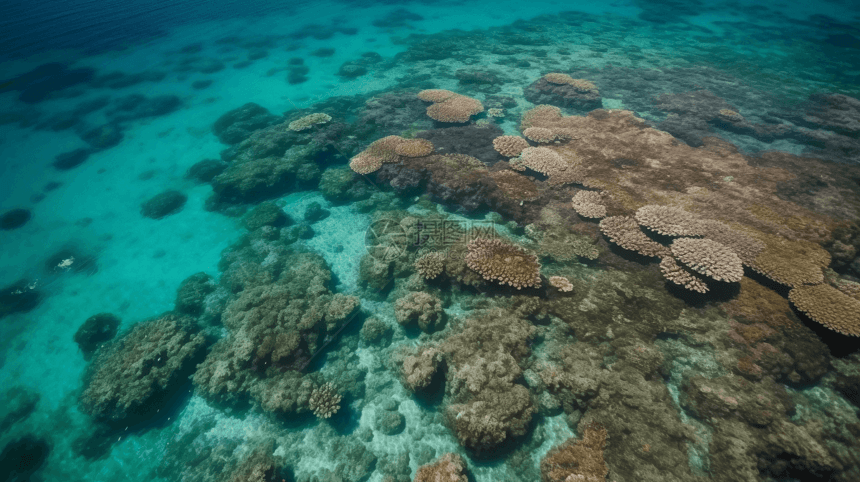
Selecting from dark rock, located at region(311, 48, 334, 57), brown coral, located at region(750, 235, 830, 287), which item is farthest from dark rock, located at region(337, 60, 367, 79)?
brown coral, located at region(750, 235, 830, 287)

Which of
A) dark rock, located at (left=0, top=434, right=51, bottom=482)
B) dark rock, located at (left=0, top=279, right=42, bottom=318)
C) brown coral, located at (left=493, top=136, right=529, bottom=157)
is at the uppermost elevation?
brown coral, located at (left=493, top=136, right=529, bottom=157)

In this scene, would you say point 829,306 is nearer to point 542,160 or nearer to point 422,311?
point 542,160

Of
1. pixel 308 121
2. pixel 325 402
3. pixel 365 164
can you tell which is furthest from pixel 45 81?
pixel 325 402

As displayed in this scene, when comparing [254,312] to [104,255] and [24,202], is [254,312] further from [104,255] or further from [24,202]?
[24,202]

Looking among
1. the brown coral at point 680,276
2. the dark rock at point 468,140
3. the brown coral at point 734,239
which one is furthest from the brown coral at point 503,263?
the dark rock at point 468,140

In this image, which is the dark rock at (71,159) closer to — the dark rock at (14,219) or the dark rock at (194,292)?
the dark rock at (14,219)

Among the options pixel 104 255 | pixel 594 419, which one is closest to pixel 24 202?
pixel 104 255

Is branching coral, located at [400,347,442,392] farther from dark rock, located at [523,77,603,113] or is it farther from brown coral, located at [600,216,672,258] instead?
dark rock, located at [523,77,603,113]
